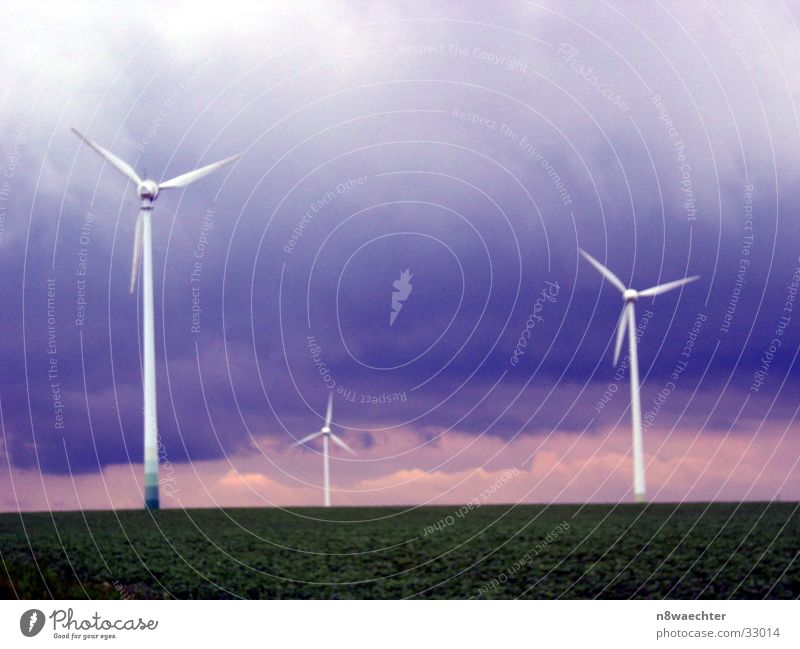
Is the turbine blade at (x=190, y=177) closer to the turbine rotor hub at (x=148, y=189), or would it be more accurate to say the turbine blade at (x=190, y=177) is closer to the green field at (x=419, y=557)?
the turbine rotor hub at (x=148, y=189)

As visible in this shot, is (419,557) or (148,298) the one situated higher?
(148,298)

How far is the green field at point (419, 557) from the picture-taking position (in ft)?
124

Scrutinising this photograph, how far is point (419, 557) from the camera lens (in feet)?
134

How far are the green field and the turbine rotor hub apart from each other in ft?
51.0

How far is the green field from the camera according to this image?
124 feet

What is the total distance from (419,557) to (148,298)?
1825 cm

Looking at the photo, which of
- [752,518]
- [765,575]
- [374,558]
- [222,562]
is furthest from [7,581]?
[752,518]

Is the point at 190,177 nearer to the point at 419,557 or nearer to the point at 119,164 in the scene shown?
the point at 119,164

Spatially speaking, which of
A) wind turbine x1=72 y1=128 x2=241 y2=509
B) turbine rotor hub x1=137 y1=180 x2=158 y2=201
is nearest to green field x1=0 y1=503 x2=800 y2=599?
wind turbine x1=72 y1=128 x2=241 y2=509

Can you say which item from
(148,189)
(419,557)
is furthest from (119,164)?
(419,557)

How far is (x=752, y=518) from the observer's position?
4634 cm

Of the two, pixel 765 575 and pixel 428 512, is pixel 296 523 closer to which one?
pixel 428 512

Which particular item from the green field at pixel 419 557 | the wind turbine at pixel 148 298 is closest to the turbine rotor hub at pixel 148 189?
the wind turbine at pixel 148 298

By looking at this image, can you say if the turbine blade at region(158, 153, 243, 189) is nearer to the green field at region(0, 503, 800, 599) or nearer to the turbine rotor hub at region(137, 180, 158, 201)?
the turbine rotor hub at region(137, 180, 158, 201)
